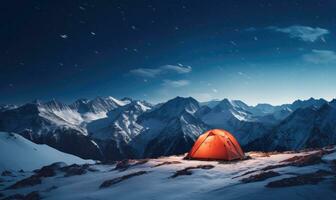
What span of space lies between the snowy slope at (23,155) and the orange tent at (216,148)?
5035 centimetres

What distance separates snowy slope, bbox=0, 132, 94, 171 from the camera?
7038 cm

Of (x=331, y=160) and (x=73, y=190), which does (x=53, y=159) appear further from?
(x=331, y=160)

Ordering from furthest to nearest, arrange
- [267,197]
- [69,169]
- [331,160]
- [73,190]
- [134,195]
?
[69,169] < [73,190] < [331,160] < [134,195] < [267,197]

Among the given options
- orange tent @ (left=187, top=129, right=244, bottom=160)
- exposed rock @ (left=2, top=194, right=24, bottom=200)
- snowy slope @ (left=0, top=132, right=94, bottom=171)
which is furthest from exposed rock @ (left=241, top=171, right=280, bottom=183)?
snowy slope @ (left=0, top=132, right=94, bottom=171)

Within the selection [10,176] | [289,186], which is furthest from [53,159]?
[289,186]

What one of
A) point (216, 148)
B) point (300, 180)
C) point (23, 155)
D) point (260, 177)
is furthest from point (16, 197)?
point (23, 155)

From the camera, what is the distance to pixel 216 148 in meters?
29.4

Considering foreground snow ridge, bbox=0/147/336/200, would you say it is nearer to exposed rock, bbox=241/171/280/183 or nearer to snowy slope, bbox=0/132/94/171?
exposed rock, bbox=241/171/280/183

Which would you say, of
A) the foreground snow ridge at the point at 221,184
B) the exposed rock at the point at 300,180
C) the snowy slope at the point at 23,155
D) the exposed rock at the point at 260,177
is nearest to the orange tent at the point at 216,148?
the foreground snow ridge at the point at 221,184

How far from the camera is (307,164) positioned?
18.1 m

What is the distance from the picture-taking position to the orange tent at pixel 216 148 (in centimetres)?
2877

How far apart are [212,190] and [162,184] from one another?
4.00m

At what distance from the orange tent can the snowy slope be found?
5035 centimetres

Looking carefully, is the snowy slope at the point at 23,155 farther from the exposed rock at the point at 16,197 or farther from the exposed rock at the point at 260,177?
the exposed rock at the point at 260,177
